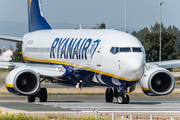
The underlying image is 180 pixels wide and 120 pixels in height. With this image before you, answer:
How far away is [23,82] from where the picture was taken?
29266 millimetres

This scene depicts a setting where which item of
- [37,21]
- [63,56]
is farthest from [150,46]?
[63,56]

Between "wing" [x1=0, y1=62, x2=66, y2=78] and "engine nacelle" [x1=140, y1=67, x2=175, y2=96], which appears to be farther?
"wing" [x1=0, y1=62, x2=66, y2=78]

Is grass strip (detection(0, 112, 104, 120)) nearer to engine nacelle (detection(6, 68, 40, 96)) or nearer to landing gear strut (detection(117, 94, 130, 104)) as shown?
engine nacelle (detection(6, 68, 40, 96))

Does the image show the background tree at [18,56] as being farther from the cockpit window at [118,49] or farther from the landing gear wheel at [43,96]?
the cockpit window at [118,49]

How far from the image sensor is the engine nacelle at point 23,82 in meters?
28.4

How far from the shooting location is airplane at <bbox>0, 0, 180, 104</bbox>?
88.4 ft

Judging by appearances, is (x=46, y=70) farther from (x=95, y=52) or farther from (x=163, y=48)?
(x=163, y=48)

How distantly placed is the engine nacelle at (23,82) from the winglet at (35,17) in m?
12.5

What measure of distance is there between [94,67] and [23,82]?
439 cm

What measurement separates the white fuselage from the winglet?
4.28 metres

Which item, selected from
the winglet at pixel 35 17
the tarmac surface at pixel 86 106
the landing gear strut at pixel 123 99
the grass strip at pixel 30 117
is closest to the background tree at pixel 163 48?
the winglet at pixel 35 17

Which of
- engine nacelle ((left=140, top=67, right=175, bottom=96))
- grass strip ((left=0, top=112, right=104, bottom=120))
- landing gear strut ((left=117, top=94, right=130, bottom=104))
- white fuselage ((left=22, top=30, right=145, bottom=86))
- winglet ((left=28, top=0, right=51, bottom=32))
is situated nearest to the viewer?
grass strip ((left=0, top=112, right=104, bottom=120))

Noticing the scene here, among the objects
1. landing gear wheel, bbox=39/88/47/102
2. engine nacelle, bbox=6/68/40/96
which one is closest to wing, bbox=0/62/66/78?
engine nacelle, bbox=6/68/40/96

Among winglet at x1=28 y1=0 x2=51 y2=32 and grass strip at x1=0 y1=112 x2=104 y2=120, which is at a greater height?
winglet at x1=28 y1=0 x2=51 y2=32
